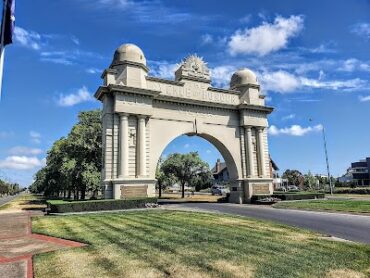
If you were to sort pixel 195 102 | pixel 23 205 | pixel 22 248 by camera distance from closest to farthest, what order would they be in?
pixel 22 248 < pixel 195 102 < pixel 23 205

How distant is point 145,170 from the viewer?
30047 millimetres

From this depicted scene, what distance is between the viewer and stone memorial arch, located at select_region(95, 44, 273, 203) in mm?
29359

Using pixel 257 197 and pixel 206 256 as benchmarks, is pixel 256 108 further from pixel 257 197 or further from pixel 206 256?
pixel 206 256

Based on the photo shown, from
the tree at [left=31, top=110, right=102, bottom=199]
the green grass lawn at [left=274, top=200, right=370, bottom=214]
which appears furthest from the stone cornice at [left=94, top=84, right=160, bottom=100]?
the green grass lawn at [left=274, top=200, right=370, bottom=214]

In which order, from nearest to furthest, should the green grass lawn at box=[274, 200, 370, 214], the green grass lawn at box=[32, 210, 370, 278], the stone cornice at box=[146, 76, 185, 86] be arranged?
the green grass lawn at box=[32, 210, 370, 278], the green grass lawn at box=[274, 200, 370, 214], the stone cornice at box=[146, 76, 185, 86]

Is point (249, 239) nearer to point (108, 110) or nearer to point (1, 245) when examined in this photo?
point (1, 245)

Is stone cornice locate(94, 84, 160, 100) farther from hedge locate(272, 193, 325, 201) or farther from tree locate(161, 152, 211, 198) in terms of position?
tree locate(161, 152, 211, 198)

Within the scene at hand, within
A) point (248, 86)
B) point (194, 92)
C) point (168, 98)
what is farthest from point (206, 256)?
point (248, 86)

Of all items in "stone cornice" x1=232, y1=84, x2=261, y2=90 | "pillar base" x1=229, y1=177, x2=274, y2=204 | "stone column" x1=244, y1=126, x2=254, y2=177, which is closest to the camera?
"pillar base" x1=229, y1=177, x2=274, y2=204

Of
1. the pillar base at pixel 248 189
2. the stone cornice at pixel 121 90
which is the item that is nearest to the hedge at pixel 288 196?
the pillar base at pixel 248 189

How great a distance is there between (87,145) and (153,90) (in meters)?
12.1

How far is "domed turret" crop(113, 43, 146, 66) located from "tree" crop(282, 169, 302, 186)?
94646mm

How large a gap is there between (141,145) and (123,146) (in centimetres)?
190

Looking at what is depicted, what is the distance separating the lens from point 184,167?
6200 cm
